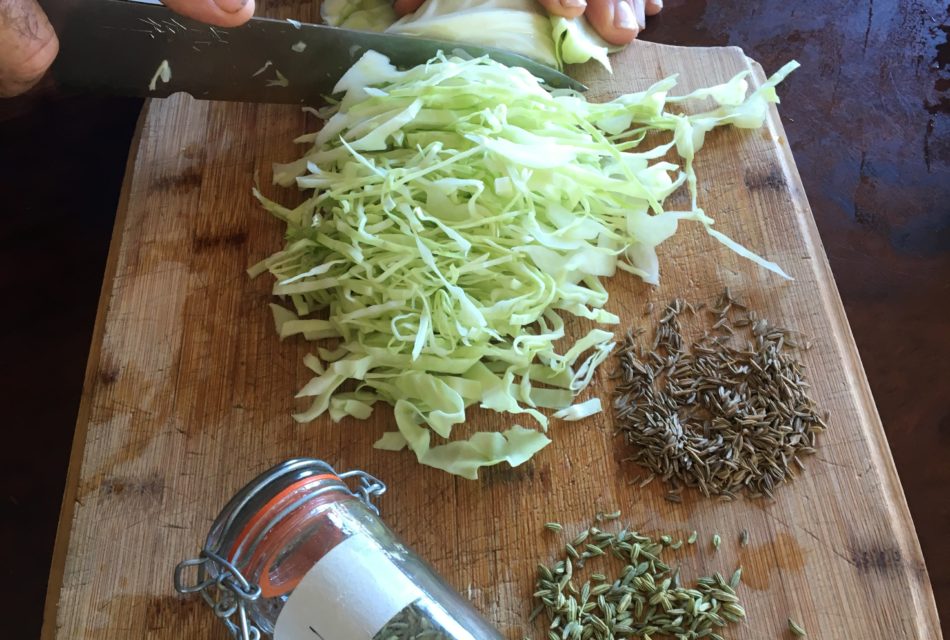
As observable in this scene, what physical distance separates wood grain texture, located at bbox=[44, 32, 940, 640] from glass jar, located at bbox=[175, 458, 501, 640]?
0.75 ft

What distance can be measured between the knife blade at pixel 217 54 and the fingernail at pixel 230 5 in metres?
0.15

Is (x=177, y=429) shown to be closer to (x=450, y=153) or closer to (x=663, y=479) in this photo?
(x=450, y=153)

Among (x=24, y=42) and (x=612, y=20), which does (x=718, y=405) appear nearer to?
(x=612, y=20)

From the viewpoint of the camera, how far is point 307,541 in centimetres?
128

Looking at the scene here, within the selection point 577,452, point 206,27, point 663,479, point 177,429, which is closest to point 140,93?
point 206,27

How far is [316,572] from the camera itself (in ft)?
3.90

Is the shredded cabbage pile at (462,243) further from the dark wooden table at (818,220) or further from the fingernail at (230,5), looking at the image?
the dark wooden table at (818,220)

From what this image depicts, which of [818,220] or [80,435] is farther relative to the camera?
[818,220]

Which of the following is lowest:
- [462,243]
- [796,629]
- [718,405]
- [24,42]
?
[796,629]

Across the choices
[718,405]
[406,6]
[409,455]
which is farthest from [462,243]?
[406,6]

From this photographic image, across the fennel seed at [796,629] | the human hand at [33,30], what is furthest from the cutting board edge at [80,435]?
the fennel seed at [796,629]

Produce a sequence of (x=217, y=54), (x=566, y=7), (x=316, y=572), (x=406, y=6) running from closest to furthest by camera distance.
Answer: (x=316, y=572), (x=217, y=54), (x=566, y=7), (x=406, y=6)

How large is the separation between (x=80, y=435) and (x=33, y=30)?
91cm

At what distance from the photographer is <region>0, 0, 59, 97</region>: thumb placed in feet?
5.24
